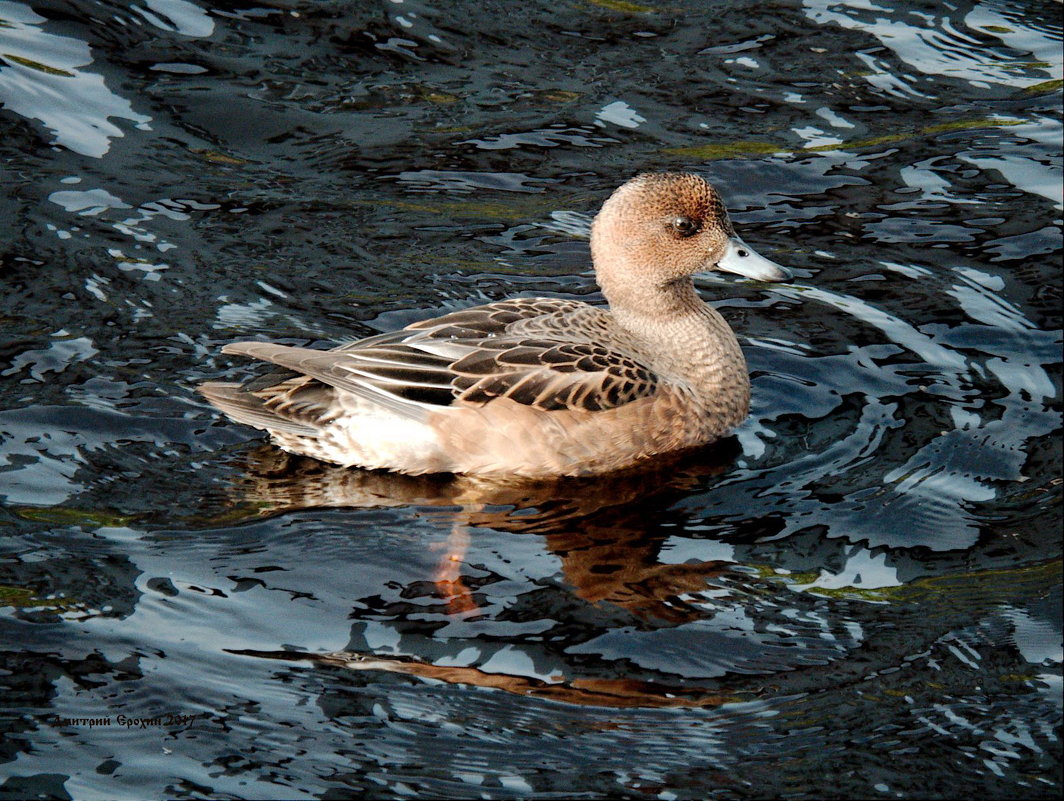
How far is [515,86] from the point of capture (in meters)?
9.80

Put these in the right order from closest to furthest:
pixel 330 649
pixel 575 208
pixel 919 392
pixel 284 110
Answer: pixel 330 649 < pixel 919 392 < pixel 575 208 < pixel 284 110

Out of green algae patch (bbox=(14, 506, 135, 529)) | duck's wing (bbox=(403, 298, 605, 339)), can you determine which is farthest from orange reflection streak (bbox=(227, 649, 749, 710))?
duck's wing (bbox=(403, 298, 605, 339))

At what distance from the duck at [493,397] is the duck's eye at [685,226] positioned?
0.59 meters

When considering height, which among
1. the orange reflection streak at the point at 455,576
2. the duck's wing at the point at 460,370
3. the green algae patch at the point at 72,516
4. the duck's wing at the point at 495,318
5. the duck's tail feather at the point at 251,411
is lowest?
the green algae patch at the point at 72,516

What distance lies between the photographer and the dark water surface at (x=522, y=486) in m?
4.71

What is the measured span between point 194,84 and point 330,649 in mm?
5574

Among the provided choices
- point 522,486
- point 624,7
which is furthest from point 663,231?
point 624,7

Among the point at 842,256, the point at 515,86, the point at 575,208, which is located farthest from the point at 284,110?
the point at 842,256

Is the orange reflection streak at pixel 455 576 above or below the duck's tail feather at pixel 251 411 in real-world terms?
below

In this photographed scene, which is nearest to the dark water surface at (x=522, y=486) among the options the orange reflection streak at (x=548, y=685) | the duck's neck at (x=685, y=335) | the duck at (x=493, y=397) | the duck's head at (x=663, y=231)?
the orange reflection streak at (x=548, y=685)

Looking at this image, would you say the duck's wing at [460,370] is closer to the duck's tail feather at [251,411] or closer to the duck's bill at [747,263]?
the duck's tail feather at [251,411]

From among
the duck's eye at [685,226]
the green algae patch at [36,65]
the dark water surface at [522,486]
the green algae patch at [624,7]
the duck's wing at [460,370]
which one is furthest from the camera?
the green algae patch at [624,7]

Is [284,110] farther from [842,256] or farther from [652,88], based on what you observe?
[842,256]

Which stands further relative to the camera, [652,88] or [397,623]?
[652,88]
